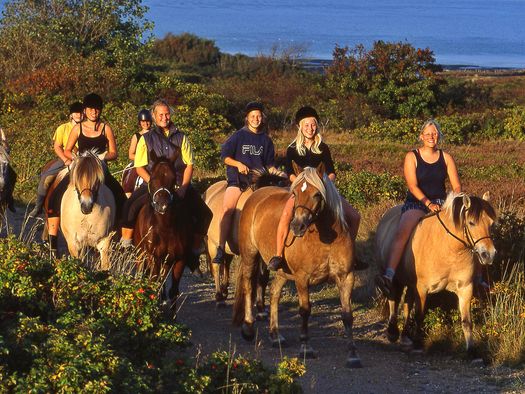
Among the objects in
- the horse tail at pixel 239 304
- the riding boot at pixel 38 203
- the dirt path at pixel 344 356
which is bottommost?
the dirt path at pixel 344 356

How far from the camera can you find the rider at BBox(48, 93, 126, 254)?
13.4 metres

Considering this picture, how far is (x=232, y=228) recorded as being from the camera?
13102 millimetres

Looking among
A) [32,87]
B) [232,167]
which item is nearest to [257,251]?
[232,167]

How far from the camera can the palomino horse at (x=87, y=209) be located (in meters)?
12.1

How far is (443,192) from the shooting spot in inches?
460

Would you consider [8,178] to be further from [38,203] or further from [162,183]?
[162,183]

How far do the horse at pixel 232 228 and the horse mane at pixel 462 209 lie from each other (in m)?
2.50

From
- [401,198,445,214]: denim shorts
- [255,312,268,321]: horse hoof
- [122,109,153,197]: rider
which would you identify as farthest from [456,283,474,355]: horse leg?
[122,109,153,197]: rider

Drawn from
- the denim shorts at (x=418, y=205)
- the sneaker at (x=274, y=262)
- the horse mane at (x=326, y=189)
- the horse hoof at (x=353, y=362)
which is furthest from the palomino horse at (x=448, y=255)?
the sneaker at (x=274, y=262)

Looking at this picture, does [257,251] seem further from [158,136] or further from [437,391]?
[437,391]

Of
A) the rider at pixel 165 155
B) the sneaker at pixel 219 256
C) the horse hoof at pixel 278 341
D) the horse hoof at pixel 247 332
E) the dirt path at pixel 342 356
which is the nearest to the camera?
the dirt path at pixel 342 356

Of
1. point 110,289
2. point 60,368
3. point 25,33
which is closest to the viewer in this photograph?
point 60,368

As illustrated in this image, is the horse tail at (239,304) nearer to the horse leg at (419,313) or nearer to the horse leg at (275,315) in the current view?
the horse leg at (275,315)

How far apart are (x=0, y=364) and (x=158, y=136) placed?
561 centimetres
